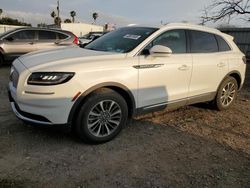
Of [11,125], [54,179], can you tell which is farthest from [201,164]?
[11,125]

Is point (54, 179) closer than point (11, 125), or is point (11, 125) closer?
point (54, 179)

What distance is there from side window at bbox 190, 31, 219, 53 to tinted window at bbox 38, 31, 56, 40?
809cm

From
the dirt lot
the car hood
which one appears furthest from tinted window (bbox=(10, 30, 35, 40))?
the car hood

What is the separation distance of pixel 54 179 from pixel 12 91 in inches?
59.7

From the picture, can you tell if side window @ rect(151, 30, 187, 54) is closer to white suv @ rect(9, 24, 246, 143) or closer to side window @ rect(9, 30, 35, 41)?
white suv @ rect(9, 24, 246, 143)

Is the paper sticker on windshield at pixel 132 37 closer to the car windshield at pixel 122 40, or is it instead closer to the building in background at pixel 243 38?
the car windshield at pixel 122 40

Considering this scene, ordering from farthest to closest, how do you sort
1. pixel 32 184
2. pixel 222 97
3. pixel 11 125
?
1. pixel 222 97
2. pixel 11 125
3. pixel 32 184

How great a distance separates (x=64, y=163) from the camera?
359 cm

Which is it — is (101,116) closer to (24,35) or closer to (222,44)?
(222,44)

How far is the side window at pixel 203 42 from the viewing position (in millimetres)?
5279

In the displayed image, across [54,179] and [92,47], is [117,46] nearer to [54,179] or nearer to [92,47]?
[92,47]

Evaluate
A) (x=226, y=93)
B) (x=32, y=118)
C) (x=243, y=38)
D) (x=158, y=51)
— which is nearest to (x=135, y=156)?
(x=32, y=118)

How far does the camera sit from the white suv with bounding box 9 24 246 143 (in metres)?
3.72

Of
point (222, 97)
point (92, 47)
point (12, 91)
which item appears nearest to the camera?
point (12, 91)
